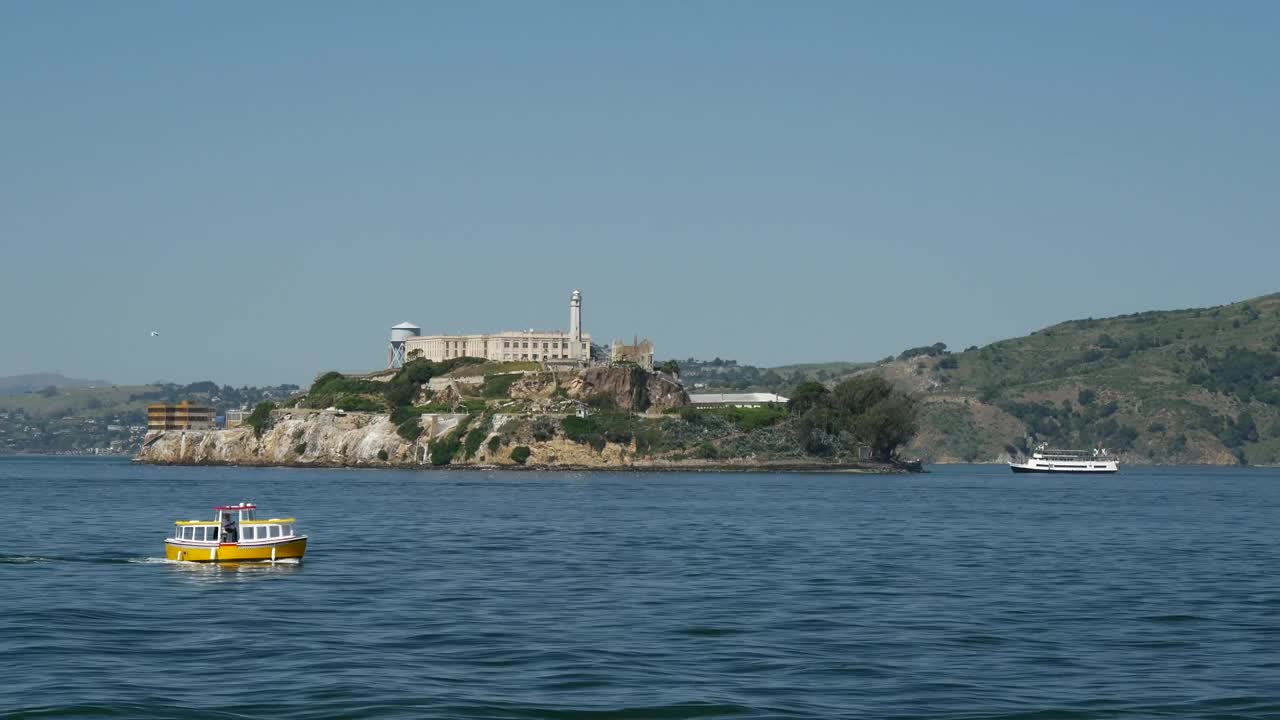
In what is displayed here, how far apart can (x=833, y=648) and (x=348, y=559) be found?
33.9 metres

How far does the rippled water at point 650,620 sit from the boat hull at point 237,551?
2.90ft

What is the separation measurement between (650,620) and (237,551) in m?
26.7

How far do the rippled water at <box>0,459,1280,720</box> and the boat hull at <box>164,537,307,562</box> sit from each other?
885mm

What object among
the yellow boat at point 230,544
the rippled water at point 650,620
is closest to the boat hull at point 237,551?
the yellow boat at point 230,544

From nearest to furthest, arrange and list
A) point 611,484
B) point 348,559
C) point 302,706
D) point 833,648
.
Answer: point 302,706, point 833,648, point 348,559, point 611,484

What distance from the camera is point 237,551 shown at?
70.6 m

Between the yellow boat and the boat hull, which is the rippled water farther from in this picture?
the yellow boat

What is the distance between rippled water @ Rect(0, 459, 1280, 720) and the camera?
3703 cm

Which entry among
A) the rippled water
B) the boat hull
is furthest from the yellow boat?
the rippled water

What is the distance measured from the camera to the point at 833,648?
1764 inches

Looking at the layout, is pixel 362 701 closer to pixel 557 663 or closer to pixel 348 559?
pixel 557 663

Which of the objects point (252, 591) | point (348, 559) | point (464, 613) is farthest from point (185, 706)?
point (348, 559)

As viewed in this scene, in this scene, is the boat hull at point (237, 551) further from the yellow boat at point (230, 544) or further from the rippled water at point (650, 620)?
the rippled water at point (650, 620)

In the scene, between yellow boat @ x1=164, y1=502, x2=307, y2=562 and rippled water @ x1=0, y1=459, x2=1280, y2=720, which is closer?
rippled water @ x1=0, y1=459, x2=1280, y2=720
